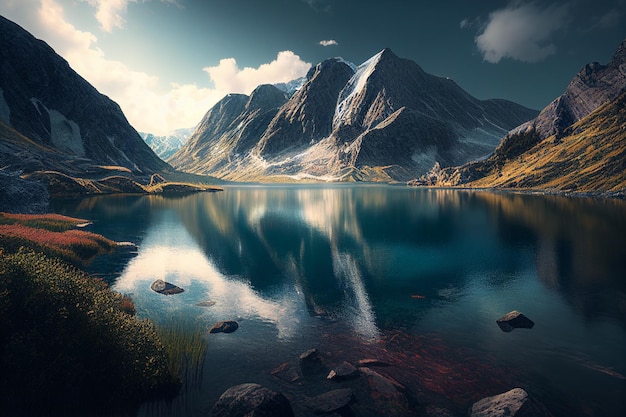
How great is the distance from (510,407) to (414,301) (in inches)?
645

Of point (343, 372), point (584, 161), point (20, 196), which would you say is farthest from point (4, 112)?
point (584, 161)

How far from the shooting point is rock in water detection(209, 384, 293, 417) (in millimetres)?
14086

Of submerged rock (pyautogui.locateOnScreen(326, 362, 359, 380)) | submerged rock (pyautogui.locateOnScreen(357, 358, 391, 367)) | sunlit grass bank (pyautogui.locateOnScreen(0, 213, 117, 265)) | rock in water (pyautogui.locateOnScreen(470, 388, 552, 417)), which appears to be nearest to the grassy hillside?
rock in water (pyautogui.locateOnScreen(470, 388, 552, 417))

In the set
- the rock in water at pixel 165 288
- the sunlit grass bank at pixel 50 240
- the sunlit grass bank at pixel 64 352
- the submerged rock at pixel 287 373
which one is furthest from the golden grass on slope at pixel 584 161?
the sunlit grass bank at pixel 50 240

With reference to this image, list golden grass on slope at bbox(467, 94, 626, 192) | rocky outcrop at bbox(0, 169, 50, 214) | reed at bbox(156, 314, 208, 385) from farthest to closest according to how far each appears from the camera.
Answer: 1. golden grass on slope at bbox(467, 94, 626, 192)
2. rocky outcrop at bbox(0, 169, 50, 214)
3. reed at bbox(156, 314, 208, 385)

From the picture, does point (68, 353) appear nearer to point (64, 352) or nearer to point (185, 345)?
point (64, 352)

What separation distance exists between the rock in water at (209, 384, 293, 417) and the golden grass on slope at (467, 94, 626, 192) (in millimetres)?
154487

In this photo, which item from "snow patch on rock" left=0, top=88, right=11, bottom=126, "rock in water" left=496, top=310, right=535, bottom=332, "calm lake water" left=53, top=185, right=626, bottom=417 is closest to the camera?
"calm lake water" left=53, top=185, right=626, bottom=417

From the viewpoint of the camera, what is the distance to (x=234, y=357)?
20922 millimetres

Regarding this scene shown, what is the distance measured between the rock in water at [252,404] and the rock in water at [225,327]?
9805mm

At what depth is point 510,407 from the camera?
1494 cm

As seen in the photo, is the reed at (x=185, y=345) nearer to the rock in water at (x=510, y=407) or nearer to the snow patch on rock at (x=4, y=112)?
the rock in water at (x=510, y=407)

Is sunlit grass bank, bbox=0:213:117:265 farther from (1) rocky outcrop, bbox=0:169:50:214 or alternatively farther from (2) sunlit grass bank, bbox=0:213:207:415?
(2) sunlit grass bank, bbox=0:213:207:415

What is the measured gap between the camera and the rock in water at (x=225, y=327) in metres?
24.7
